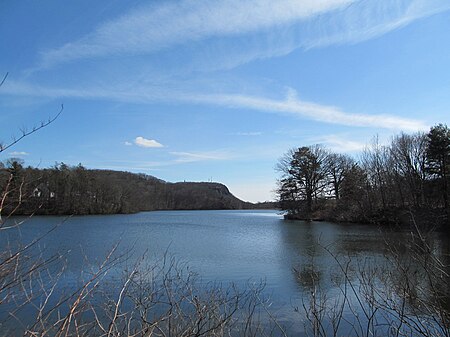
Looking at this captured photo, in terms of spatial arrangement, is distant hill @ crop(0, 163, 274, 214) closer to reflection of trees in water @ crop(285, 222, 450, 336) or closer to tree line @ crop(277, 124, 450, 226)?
reflection of trees in water @ crop(285, 222, 450, 336)

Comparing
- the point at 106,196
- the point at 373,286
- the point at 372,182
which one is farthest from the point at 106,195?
the point at 373,286

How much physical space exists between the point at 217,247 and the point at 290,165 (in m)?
27.9

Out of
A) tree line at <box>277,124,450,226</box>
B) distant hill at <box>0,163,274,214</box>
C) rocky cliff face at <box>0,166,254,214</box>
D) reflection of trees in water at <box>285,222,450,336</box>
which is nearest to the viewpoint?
reflection of trees in water at <box>285,222,450,336</box>

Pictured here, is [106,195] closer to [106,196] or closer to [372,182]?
[106,196]

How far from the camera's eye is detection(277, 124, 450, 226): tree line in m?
29.7

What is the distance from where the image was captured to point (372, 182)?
39.8 metres

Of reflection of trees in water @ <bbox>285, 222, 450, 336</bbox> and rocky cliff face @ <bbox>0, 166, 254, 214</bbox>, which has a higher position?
rocky cliff face @ <bbox>0, 166, 254, 214</bbox>

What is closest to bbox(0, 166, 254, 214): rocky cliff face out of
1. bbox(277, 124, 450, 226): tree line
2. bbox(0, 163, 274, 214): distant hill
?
bbox(0, 163, 274, 214): distant hill

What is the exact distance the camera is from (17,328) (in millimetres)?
6957

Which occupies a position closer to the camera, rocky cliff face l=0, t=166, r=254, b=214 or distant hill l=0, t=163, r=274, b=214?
distant hill l=0, t=163, r=274, b=214

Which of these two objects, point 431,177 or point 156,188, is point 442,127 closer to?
point 431,177

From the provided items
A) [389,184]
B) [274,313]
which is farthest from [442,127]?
[274,313]

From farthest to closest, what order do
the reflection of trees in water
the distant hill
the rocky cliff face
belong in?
the rocky cliff face < the distant hill < the reflection of trees in water

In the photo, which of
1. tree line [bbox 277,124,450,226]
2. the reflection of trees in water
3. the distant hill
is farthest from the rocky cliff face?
tree line [bbox 277,124,450,226]
